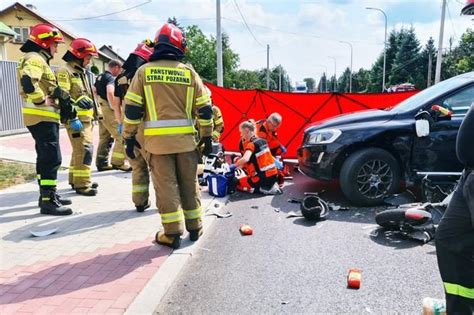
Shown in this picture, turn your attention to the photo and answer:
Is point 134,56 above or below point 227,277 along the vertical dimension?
above

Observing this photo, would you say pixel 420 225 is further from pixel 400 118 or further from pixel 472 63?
pixel 472 63

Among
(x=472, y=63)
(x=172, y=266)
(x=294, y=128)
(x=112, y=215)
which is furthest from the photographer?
(x=472, y=63)

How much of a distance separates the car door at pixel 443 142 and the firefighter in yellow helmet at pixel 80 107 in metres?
4.73

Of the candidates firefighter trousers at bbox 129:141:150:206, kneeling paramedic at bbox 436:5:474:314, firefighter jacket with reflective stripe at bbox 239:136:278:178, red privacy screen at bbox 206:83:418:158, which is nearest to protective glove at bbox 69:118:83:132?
firefighter trousers at bbox 129:141:150:206

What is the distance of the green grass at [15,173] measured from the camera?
7.08m

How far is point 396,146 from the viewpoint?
226 inches

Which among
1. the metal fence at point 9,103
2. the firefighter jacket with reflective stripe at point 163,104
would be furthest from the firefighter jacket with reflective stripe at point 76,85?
the metal fence at point 9,103

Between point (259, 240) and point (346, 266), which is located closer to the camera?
point (346, 266)

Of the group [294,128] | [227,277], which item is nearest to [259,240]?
[227,277]

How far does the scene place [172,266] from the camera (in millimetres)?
3848

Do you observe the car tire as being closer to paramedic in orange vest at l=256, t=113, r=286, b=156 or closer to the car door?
the car door

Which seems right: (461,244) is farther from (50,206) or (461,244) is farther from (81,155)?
(81,155)

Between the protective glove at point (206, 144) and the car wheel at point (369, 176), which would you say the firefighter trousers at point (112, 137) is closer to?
the protective glove at point (206, 144)

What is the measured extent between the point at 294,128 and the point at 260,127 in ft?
5.49
